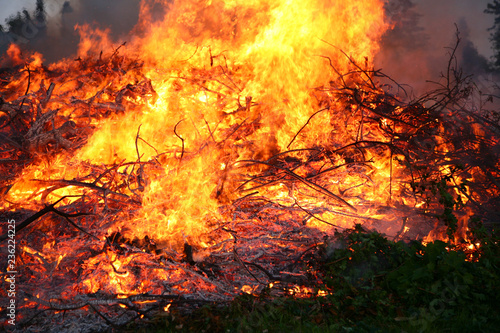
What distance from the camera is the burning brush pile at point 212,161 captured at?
12.6 feet

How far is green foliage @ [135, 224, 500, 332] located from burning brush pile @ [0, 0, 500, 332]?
1.00 ft

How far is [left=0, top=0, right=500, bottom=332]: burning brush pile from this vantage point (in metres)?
3.83

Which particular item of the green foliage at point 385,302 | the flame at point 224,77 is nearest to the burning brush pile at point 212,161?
the flame at point 224,77

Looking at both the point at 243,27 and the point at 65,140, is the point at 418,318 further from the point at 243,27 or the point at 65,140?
the point at 243,27

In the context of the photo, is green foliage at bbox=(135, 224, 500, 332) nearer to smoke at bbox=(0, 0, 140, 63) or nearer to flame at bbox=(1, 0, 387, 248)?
→ flame at bbox=(1, 0, 387, 248)

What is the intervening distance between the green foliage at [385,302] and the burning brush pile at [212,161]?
31 cm

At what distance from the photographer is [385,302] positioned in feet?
9.92

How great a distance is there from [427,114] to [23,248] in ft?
22.6

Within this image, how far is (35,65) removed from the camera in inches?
328

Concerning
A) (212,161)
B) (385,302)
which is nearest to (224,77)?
(212,161)

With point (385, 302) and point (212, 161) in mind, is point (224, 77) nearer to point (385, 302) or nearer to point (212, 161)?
point (212, 161)

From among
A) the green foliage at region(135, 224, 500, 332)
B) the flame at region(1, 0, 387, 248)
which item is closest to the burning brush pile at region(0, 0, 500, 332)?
the flame at region(1, 0, 387, 248)

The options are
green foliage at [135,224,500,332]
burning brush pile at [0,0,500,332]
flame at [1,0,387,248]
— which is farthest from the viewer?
flame at [1,0,387,248]

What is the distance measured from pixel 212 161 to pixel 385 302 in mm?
3466
